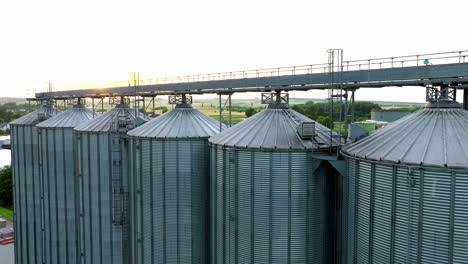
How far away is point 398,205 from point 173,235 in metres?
10.6

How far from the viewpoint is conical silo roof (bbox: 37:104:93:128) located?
28133 mm

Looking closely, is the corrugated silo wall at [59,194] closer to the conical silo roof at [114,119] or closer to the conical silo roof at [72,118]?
the conical silo roof at [72,118]

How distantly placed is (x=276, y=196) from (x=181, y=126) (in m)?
6.79

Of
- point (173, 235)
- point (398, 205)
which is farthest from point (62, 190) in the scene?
point (398, 205)

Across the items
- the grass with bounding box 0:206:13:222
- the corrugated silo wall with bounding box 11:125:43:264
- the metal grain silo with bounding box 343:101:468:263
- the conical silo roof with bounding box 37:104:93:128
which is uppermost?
the conical silo roof with bounding box 37:104:93:128

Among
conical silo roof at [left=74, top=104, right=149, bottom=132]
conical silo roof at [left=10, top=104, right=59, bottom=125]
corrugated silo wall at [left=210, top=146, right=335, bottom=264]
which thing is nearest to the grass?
conical silo roof at [left=10, top=104, right=59, bottom=125]

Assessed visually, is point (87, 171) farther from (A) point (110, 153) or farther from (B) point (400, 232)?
(B) point (400, 232)

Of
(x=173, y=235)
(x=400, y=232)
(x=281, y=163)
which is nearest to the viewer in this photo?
(x=400, y=232)

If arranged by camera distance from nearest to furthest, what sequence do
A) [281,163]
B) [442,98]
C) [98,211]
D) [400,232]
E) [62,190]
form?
[400,232] → [442,98] → [281,163] → [98,211] → [62,190]

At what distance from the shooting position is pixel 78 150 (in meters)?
24.9

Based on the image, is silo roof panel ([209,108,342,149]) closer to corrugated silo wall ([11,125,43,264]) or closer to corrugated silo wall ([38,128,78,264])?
corrugated silo wall ([38,128,78,264])

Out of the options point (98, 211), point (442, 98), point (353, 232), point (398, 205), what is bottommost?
point (98, 211)

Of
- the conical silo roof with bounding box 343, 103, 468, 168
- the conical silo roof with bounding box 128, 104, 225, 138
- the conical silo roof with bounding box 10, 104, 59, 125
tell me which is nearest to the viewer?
the conical silo roof with bounding box 343, 103, 468, 168

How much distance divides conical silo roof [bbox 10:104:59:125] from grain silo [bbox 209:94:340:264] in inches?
823
